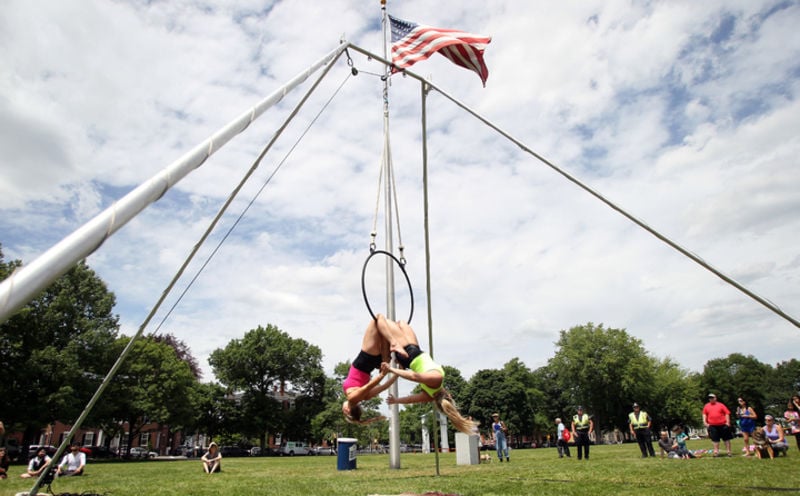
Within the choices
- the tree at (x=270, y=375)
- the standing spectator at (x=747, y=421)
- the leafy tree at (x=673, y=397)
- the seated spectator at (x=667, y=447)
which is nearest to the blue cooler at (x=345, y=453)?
the seated spectator at (x=667, y=447)

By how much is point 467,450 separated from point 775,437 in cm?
852

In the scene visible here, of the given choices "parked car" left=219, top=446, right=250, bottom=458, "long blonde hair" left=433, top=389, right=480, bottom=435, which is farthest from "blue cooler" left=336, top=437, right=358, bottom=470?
"parked car" left=219, top=446, right=250, bottom=458

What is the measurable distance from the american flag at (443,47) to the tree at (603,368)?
54.9 m

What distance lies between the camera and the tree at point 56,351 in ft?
95.9

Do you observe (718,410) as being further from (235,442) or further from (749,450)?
(235,442)

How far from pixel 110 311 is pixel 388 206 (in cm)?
3218

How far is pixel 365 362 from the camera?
7453mm

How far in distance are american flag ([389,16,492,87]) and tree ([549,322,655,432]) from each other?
5489 cm

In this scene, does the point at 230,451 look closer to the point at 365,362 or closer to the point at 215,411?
the point at 215,411

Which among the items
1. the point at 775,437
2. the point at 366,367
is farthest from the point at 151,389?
the point at 775,437

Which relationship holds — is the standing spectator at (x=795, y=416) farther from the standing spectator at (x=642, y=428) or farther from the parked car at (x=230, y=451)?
the parked car at (x=230, y=451)

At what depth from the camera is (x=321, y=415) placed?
56500 millimetres

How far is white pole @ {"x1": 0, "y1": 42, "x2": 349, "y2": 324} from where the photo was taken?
8.80 feet

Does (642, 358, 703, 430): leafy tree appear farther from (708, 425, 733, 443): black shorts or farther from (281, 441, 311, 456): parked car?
(708, 425, 733, 443): black shorts
